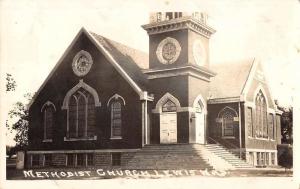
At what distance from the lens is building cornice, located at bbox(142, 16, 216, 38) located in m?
13.9

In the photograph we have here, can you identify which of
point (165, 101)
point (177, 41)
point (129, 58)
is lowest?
point (165, 101)

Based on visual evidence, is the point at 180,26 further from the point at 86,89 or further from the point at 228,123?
the point at 86,89

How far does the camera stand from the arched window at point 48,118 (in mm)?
15469

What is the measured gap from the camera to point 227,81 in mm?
15039

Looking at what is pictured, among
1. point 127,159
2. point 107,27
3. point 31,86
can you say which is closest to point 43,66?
point 31,86

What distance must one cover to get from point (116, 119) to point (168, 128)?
4.39 ft

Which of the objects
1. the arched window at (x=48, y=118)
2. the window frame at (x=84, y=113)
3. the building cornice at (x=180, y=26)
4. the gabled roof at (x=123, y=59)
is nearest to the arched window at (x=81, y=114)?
the window frame at (x=84, y=113)

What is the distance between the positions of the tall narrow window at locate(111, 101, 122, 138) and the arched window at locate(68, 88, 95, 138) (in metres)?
0.53

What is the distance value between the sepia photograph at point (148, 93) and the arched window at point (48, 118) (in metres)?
0.04

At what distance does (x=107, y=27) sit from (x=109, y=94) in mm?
2210

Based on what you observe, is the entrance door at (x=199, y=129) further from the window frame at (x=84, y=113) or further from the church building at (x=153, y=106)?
the window frame at (x=84, y=113)

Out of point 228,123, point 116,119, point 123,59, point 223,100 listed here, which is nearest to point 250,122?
point 228,123

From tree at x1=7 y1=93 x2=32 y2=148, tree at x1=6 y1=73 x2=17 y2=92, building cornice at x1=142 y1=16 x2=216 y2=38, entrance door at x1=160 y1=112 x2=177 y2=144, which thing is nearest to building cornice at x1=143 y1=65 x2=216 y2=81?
building cornice at x1=142 y1=16 x2=216 y2=38

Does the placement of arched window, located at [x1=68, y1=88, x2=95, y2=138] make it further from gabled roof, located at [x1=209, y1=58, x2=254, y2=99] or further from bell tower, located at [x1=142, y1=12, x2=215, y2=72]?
gabled roof, located at [x1=209, y1=58, x2=254, y2=99]
